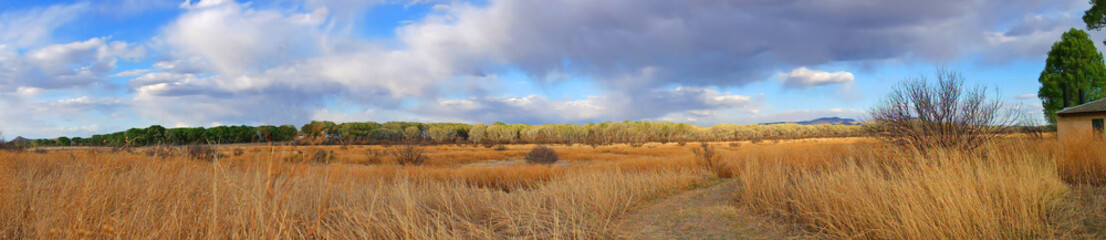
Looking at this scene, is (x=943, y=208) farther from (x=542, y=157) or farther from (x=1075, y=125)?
(x=542, y=157)

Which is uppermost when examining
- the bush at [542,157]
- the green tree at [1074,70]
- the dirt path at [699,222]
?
the green tree at [1074,70]

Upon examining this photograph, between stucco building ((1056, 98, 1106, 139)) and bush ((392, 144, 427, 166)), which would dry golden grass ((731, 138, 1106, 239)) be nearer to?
stucco building ((1056, 98, 1106, 139))

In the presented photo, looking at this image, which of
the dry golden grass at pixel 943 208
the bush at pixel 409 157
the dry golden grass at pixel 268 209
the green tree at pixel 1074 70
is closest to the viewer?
the dry golden grass at pixel 268 209

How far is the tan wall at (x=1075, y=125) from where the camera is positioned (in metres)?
15.3

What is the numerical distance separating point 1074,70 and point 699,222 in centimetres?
3186

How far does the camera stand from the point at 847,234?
16.3 ft

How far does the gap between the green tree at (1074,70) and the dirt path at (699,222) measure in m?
28.9

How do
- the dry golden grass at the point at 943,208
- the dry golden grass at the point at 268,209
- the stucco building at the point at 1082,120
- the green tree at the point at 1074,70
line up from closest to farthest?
the dry golden grass at the point at 268,209 < the dry golden grass at the point at 943,208 < the stucco building at the point at 1082,120 < the green tree at the point at 1074,70

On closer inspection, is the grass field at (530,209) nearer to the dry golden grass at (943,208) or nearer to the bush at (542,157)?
the dry golden grass at (943,208)

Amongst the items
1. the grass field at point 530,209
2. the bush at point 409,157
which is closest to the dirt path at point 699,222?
the grass field at point 530,209

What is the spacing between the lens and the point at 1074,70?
25.5m

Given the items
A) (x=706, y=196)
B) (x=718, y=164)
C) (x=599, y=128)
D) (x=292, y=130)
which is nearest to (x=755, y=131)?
(x=599, y=128)

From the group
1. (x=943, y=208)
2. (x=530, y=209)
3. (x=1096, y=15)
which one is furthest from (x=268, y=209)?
(x=1096, y=15)

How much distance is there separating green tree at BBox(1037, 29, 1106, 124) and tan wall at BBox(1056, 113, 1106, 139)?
11.4 metres
